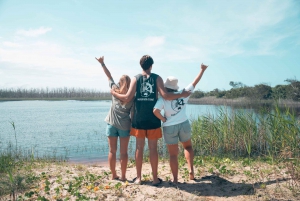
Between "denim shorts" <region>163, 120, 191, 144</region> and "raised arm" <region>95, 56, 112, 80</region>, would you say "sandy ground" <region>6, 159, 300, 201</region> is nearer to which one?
"denim shorts" <region>163, 120, 191, 144</region>

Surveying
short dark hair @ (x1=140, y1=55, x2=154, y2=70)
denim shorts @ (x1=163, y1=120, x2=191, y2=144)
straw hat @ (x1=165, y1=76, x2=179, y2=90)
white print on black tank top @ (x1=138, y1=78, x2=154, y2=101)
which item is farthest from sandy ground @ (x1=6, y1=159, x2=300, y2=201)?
short dark hair @ (x1=140, y1=55, x2=154, y2=70)

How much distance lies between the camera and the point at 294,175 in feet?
12.5

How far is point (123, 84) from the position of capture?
4020 millimetres

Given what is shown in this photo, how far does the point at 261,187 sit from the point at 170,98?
2027 mm

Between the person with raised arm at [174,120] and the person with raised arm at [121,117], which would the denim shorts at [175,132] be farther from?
the person with raised arm at [121,117]

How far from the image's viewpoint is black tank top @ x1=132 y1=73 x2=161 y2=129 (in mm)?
3781

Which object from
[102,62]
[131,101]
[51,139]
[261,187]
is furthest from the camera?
[51,139]

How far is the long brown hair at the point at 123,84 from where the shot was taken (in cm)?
398

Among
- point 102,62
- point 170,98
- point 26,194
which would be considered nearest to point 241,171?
point 170,98

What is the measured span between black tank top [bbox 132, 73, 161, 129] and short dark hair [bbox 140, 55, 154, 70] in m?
0.16

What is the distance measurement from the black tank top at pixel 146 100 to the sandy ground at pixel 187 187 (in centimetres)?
106

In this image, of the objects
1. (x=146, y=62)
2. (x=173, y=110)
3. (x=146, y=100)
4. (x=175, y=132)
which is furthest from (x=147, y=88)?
(x=175, y=132)

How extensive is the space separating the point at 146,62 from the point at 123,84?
57cm

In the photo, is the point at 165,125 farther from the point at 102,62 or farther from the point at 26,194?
the point at 26,194
